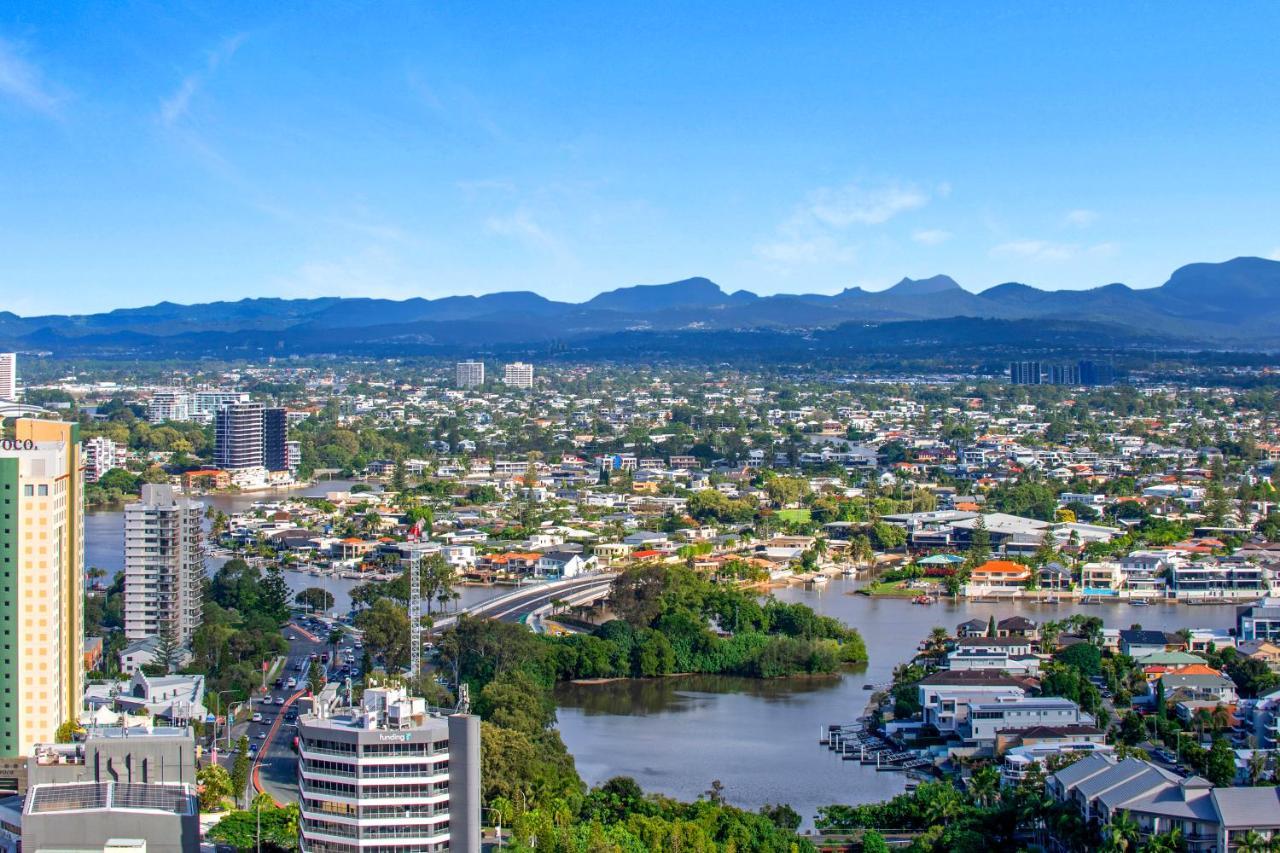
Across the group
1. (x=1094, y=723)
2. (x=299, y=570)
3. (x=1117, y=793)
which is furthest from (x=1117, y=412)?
(x=1117, y=793)

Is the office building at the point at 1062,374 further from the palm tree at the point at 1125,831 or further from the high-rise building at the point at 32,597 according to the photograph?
the palm tree at the point at 1125,831

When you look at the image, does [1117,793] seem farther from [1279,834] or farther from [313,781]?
[313,781]

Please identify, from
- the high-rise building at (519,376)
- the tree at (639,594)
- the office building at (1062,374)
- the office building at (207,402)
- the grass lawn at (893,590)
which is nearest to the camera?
the tree at (639,594)

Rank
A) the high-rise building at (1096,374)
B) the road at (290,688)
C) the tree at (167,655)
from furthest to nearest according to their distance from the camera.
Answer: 1. the high-rise building at (1096,374)
2. the tree at (167,655)
3. the road at (290,688)

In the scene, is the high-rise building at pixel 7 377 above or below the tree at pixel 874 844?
above

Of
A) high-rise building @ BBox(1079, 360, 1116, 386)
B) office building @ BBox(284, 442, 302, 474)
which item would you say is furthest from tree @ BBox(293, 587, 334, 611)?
high-rise building @ BBox(1079, 360, 1116, 386)

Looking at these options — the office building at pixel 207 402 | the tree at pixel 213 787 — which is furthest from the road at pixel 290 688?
the office building at pixel 207 402

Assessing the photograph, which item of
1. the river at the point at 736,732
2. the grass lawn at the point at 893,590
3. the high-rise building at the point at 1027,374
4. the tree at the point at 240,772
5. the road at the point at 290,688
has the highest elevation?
the high-rise building at the point at 1027,374
